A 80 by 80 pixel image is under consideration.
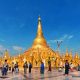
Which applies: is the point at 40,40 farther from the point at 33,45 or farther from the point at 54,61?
the point at 54,61

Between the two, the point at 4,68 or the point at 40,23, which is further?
the point at 40,23

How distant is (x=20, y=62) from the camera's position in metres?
80.2

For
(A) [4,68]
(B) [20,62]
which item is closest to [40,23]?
(B) [20,62]

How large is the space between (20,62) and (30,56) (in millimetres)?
3345

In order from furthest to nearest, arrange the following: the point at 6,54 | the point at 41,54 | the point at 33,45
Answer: the point at 33,45
the point at 6,54
the point at 41,54

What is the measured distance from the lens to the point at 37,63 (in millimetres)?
75562

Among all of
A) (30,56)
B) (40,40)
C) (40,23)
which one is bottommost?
(30,56)

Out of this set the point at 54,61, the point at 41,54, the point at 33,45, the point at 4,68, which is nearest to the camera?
the point at 4,68

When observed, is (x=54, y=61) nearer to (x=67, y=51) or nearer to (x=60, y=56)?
(x=60, y=56)

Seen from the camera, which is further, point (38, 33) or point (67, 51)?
point (38, 33)

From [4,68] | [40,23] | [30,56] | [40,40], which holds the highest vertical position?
[40,23]

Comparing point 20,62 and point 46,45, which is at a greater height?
point 46,45

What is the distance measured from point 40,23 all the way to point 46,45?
8.61m

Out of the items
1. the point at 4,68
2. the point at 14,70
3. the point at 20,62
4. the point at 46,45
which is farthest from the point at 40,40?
the point at 4,68
